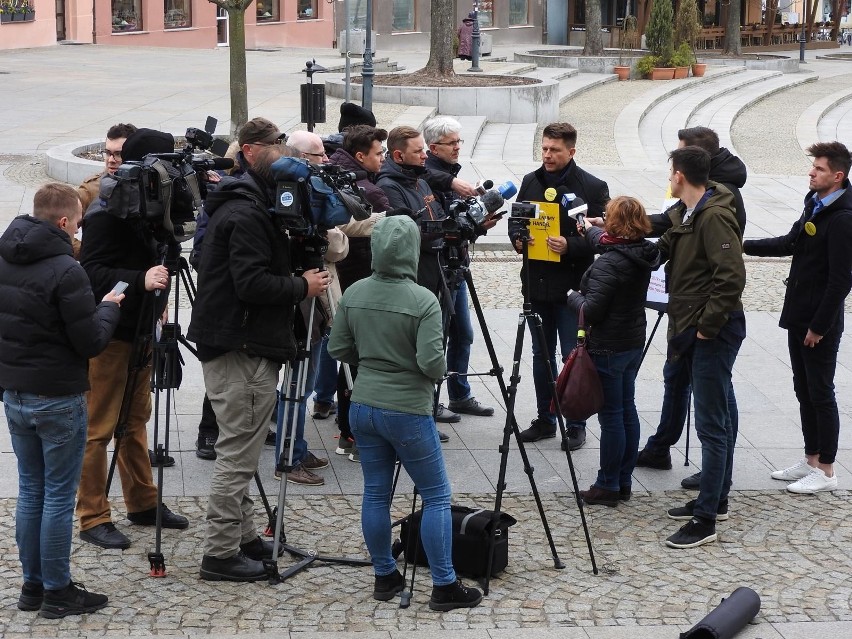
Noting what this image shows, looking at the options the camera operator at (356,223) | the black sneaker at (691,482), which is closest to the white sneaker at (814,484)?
the black sneaker at (691,482)

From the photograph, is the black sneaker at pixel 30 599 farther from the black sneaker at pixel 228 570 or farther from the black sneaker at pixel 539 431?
the black sneaker at pixel 539 431

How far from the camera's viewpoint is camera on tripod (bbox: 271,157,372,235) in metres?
5.23

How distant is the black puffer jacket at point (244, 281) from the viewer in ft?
17.1

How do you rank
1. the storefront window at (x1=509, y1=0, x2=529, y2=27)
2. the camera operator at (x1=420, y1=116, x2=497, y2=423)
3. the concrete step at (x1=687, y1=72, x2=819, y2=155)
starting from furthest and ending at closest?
the storefront window at (x1=509, y1=0, x2=529, y2=27)
the concrete step at (x1=687, y1=72, x2=819, y2=155)
the camera operator at (x1=420, y1=116, x2=497, y2=423)

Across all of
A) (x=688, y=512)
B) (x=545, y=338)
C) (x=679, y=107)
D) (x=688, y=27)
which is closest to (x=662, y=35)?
(x=688, y=27)

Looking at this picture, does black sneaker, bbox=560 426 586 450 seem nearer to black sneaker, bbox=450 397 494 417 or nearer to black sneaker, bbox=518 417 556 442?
black sneaker, bbox=518 417 556 442

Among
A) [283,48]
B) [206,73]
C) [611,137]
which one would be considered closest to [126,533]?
[611,137]

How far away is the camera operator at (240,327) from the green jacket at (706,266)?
1.83 metres

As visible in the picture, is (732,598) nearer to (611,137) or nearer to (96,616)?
(96,616)

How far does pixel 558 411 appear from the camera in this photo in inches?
236

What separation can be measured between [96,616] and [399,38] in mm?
37332

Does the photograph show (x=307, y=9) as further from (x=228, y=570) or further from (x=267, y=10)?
(x=228, y=570)

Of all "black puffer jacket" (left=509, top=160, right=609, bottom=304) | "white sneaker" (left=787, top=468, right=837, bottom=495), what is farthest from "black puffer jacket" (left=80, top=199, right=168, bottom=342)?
"white sneaker" (left=787, top=468, right=837, bottom=495)

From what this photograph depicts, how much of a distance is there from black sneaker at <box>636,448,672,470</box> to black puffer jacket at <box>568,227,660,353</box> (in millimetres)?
923
